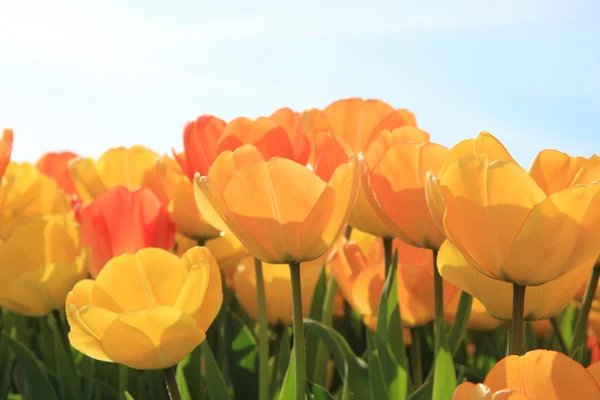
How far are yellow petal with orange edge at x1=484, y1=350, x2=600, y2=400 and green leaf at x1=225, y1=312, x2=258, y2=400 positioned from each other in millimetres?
733

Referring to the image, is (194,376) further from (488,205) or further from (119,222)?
(488,205)

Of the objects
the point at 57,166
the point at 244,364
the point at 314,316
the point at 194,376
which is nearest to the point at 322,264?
the point at 314,316

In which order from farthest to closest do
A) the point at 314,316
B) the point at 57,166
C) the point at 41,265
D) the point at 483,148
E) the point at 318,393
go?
the point at 57,166
the point at 314,316
the point at 41,265
the point at 318,393
the point at 483,148

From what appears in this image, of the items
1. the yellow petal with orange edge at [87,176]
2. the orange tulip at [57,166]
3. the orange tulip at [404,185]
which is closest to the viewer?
the orange tulip at [404,185]

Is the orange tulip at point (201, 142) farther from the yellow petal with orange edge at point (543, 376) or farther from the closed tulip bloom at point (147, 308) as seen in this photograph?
the yellow petal with orange edge at point (543, 376)

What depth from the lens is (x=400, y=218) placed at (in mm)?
782

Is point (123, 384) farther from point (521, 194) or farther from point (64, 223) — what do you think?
point (521, 194)

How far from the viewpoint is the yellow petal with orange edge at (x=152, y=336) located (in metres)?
0.74

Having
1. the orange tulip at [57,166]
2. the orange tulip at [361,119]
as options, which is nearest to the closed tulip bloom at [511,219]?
the orange tulip at [361,119]

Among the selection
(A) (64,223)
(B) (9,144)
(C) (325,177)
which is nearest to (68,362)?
(A) (64,223)

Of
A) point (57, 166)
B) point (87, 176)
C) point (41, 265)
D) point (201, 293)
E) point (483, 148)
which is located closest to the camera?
point (483, 148)

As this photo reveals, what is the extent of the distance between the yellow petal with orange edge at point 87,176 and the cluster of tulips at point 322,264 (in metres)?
0.01

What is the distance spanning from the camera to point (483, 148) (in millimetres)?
676

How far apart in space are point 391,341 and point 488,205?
38cm
